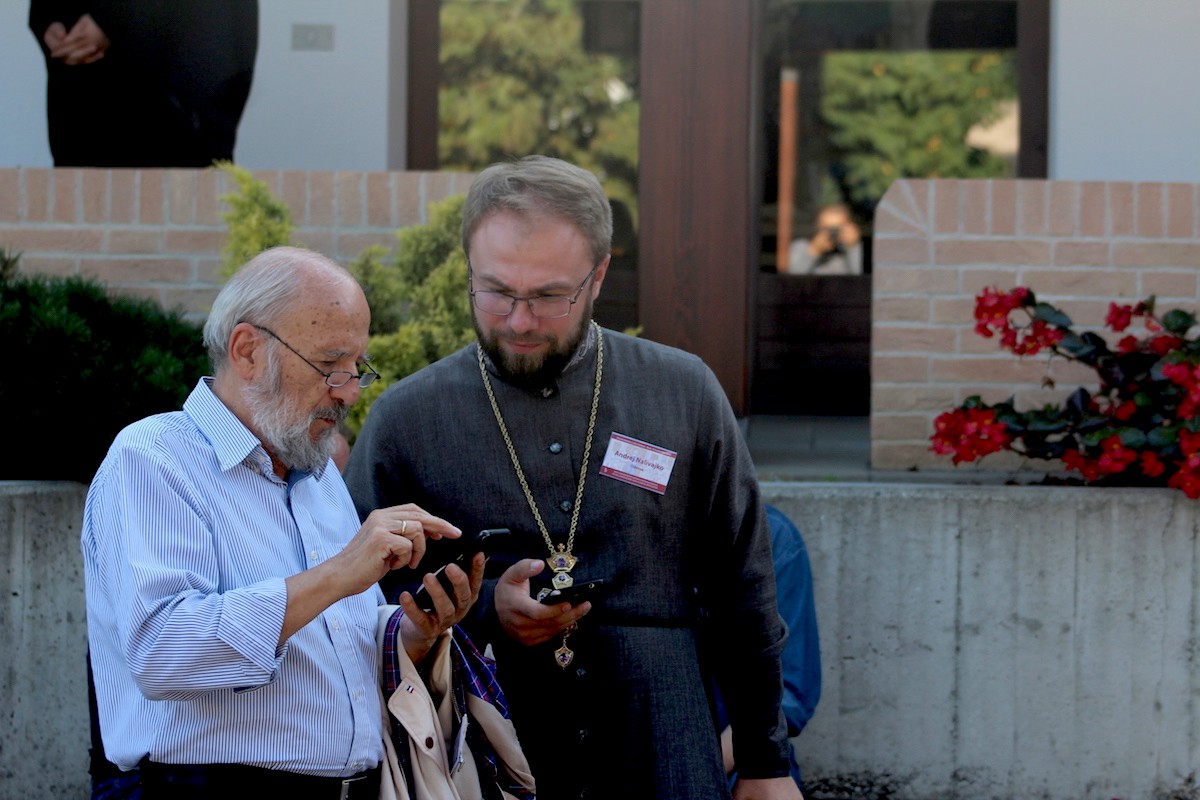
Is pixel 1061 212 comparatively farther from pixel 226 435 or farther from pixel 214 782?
pixel 214 782

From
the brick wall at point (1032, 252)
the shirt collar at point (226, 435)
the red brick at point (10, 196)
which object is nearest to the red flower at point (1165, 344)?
the brick wall at point (1032, 252)

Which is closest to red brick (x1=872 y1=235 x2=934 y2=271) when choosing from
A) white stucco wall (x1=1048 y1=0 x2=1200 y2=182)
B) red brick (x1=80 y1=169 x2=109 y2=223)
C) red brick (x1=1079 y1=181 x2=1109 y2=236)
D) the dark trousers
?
red brick (x1=1079 y1=181 x2=1109 y2=236)

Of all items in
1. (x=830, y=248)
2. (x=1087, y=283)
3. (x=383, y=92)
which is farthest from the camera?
(x=830, y=248)

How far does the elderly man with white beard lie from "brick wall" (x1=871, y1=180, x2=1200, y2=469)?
2996 millimetres

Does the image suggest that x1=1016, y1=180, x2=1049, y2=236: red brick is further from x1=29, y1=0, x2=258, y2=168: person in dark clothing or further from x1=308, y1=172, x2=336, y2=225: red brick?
x1=29, y1=0, x2=258, y2=168: person in dark clothing

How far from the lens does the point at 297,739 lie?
238 centimetres

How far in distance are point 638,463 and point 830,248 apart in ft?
21.2

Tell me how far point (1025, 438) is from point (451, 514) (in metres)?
2.56

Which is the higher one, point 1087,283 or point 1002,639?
point 1087,283

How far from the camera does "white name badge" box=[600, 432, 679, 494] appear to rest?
2855 mm

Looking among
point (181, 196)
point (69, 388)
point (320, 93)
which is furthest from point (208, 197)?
point (320, 93)

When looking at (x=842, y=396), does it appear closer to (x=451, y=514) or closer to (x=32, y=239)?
(x=32, y=239)

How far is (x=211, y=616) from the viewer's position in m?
2.22

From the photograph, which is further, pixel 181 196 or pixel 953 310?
pixel 181 196
